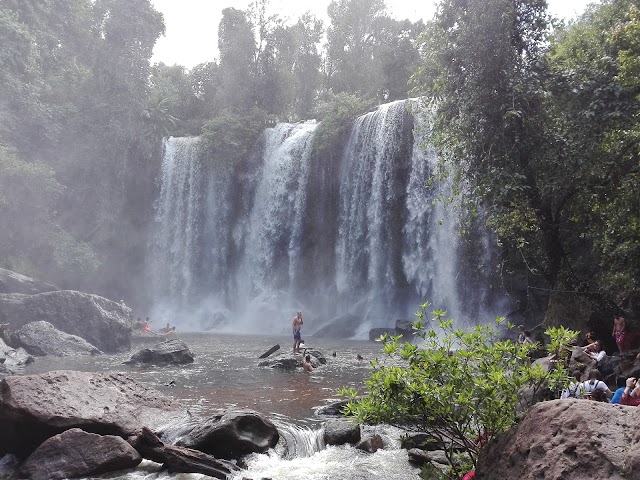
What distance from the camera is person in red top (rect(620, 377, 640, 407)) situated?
6.74m

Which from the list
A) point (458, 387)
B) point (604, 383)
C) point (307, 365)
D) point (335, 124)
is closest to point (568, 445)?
point (458, 387)

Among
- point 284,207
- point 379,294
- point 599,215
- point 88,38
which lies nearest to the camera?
point 599,215

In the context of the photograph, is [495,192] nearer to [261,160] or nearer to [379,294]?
[379,294]

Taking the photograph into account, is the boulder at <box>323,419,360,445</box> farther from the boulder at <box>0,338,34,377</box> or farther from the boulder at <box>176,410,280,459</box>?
the boulder at <box>0,338,34,377</box>

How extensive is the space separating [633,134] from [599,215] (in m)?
2.65

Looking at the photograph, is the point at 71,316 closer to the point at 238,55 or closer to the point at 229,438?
the point at 229,438

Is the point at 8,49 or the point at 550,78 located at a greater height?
the point at 8,49

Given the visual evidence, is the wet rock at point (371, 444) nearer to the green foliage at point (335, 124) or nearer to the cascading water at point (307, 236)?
the cascading water at point (307, 236)

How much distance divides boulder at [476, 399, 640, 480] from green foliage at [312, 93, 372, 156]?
2725cm

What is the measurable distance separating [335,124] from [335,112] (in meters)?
1.08

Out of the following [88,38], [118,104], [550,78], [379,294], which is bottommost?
[379,294]

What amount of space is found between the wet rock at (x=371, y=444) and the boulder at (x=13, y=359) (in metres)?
10.6

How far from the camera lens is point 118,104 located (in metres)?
34.0

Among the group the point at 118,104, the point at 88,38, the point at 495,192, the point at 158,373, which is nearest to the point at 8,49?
the point at 118,104
